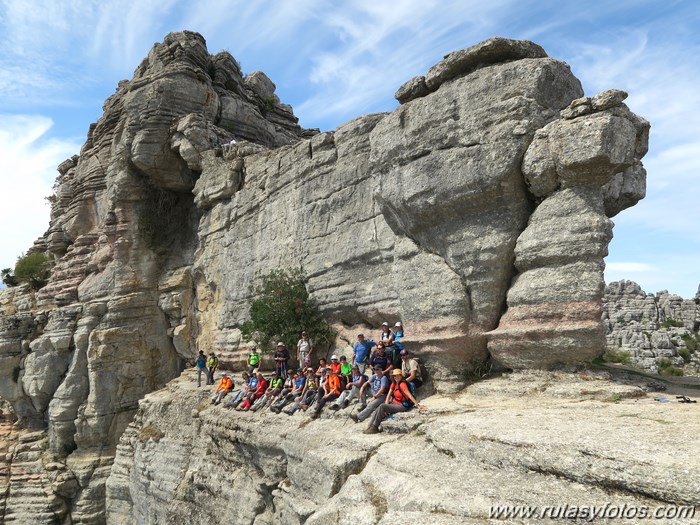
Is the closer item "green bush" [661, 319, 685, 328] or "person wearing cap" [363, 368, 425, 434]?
"person wearing cap" [363, 368, 425, 434]

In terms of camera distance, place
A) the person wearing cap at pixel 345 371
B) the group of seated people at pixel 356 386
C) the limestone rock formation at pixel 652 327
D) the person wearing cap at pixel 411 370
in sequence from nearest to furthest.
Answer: the group of seated people at pixel 356 386, the person wearing cap at pixel 411 370, the person wearing cap at pixel 345 371, the limestone rock formation at pixel 652 327

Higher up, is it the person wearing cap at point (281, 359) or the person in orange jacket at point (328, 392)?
the person wearing cap at point (281, 359)

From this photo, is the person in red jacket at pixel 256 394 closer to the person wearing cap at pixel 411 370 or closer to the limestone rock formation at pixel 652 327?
the person wearing cap at pixel 411 370

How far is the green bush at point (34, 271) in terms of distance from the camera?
29.2 metres

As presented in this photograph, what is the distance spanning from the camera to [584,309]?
833 centimetres

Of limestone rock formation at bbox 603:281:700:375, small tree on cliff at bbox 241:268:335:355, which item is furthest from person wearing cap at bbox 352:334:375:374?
limestone rock formation at bbox 603:281:700:375

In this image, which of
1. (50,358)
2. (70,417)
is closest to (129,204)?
(50,358)

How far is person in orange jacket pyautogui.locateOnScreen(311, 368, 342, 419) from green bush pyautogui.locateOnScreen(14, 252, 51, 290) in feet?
81.7

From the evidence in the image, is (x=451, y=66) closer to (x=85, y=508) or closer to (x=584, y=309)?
(x=584, y=309)

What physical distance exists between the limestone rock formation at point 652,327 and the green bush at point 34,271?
33.7 meters

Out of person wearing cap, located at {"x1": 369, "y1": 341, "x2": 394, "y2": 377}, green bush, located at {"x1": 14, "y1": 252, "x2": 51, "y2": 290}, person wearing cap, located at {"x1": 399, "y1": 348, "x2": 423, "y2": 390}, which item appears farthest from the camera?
green bush, located at {"x1": 14, "y1": 252, "x2": 51, "y2": 290}

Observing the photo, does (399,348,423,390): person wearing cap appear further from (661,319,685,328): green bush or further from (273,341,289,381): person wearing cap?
(661,319,685,328): green bush

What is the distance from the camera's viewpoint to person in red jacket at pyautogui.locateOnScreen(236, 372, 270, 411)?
43.1 feet

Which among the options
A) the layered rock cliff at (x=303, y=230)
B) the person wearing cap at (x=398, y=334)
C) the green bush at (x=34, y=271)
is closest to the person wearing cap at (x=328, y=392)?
the person wearing cap at (x=398, y=334)
